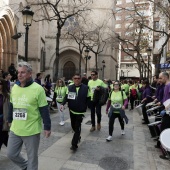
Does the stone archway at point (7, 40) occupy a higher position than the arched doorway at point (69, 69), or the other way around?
the stone archway at point (7, 40)

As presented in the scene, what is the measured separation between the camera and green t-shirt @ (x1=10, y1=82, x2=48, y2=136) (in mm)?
3363

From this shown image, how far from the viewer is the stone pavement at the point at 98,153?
4637 mm

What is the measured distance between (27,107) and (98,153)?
2.69 meters

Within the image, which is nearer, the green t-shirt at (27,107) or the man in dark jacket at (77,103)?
the green t-shirt at (27,107)

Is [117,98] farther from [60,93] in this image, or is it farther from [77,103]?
[60,93]

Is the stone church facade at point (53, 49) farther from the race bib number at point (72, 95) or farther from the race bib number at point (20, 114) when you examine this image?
the race bib number at point (20, 114)

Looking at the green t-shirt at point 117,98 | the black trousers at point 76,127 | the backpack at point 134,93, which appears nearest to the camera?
the black trousers at point 76,127

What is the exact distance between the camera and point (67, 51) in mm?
37031

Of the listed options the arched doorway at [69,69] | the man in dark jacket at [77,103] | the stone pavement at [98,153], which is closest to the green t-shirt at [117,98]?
the stone pavement at [98,153]

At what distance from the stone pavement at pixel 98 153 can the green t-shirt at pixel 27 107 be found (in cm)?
135

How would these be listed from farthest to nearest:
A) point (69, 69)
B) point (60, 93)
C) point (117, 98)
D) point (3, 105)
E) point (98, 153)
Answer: point (69, 69) → point (60, 93) → point (117, 98) → point (98, 153) → point (3, 105)

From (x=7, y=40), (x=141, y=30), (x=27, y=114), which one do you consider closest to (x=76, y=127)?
(x=27, y=114)

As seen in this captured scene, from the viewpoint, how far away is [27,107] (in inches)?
133

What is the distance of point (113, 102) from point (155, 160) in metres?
2.15
